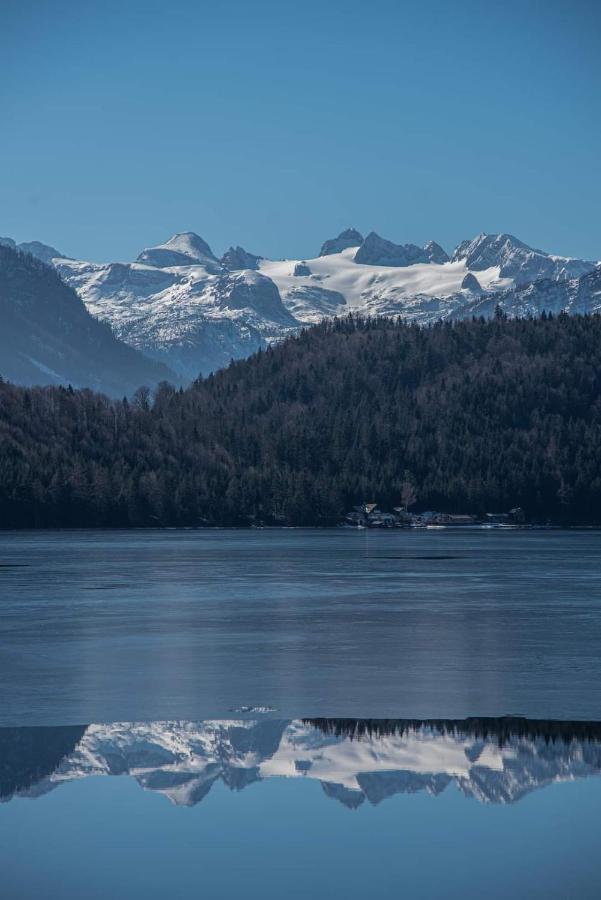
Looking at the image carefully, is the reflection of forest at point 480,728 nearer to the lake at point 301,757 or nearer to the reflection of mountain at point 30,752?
the lake at point 301,757

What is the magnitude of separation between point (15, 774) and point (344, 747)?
341 inches

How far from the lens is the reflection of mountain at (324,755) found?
103 ft

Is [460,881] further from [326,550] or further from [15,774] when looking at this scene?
[326,550]

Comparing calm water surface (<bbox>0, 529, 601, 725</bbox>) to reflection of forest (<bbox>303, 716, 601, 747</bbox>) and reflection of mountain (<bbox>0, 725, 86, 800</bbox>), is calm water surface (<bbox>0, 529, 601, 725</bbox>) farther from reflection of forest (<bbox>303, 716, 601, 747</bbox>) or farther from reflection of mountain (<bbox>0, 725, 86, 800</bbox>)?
reflection of mountain (<bbox>0, 725, 86, 800</bbox>)

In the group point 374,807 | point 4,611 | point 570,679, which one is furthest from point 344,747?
point 4,611

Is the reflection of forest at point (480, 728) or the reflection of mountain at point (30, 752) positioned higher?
the reflection of forest at point (480, 728)

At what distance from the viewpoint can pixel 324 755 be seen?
114 ft

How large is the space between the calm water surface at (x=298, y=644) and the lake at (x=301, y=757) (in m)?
0.22

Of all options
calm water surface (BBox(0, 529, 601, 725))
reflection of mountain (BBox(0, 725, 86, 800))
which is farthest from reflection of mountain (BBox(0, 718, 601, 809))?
calm water surface (BBox(0, 529, 601, 725))

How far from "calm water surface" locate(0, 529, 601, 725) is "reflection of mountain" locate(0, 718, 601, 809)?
222cm

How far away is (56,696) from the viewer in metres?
44.5

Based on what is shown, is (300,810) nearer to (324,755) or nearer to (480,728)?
(324,755)

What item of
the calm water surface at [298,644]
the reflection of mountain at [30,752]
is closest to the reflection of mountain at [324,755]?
the reflection of mountain at [30,752]

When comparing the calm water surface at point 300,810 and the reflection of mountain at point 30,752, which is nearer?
the calm water surface at point 300,810
